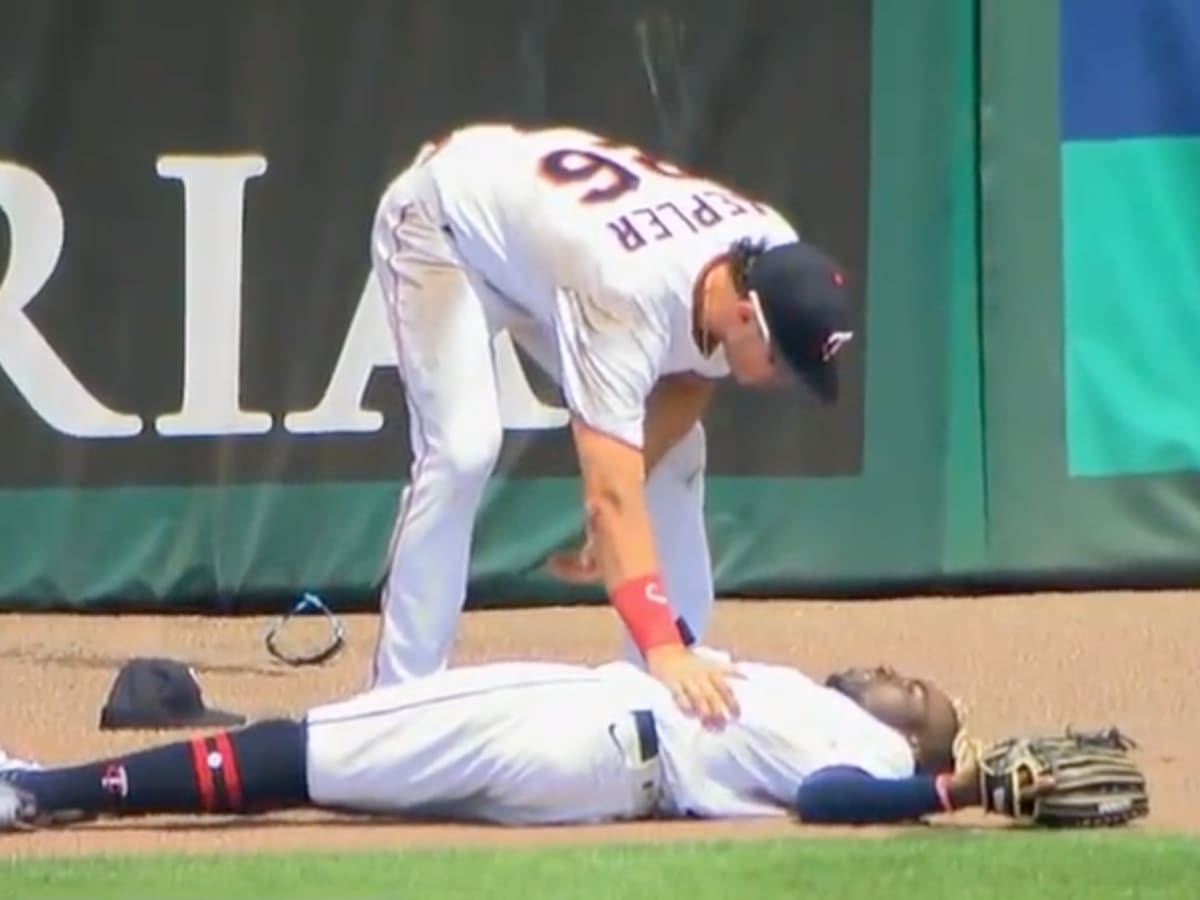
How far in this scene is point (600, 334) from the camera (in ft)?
17.4

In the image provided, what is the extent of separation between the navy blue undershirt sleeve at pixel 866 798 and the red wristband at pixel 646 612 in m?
0.33

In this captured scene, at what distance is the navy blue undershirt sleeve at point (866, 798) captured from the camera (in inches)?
198

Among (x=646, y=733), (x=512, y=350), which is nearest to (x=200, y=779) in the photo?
(x=646, y=733)

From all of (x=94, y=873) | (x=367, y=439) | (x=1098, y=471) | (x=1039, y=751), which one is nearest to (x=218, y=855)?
(x=94, y=873)

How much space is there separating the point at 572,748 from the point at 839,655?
7.52 ft

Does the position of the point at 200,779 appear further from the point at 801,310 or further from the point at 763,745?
the point at 801,310

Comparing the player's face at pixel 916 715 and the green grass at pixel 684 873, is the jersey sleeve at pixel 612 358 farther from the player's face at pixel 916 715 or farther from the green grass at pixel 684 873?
the green grass at pixel 684 873

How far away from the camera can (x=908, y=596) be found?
7.99 meters

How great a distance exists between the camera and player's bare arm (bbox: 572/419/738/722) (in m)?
5.04

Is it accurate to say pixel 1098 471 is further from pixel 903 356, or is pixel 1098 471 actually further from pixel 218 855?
pixel 218 855

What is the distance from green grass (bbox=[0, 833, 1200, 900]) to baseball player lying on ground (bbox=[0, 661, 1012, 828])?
0.22 metres

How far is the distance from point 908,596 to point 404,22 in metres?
1.92

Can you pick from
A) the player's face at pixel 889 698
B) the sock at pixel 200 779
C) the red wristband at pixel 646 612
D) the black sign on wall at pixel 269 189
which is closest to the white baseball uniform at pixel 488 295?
the red wristband at pixel 646 612

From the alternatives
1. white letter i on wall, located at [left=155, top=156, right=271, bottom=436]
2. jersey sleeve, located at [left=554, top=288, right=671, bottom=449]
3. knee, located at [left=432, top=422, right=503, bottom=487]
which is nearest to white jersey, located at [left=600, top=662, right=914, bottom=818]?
jersey sleeve, located at [left=554, top=288, right=671, bottom=449]
